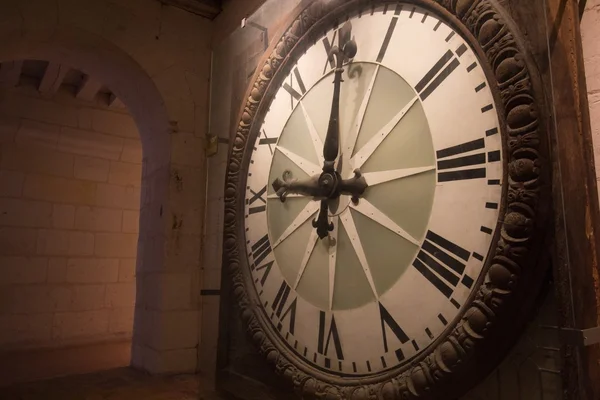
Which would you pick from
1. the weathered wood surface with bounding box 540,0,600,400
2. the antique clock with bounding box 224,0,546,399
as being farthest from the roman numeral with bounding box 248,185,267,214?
the weathered wood surface with bounding box 540,0,600,400

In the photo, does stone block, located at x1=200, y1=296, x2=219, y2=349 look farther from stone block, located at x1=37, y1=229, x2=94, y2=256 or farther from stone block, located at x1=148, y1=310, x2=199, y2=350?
stone block, located at x1=37, y1=229, x2=94, y2=256

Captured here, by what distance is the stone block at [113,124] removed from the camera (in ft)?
12.5

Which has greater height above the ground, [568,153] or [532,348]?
[568,153]

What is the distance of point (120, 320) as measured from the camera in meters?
3.80

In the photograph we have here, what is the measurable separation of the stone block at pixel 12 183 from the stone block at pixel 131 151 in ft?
2.57

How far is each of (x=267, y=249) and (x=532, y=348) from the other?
0.84 meters

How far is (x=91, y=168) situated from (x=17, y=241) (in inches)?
30.9

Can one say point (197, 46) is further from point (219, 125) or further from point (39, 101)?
point (39, 101)

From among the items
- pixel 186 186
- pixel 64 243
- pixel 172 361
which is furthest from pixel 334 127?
pixel 64 243

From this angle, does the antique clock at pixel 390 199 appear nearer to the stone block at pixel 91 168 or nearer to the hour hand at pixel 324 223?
the hour hand at pixel 324 223

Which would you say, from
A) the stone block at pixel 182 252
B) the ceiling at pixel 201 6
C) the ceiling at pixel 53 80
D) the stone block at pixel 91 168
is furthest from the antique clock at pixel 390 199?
the stone block at pixel 91 168

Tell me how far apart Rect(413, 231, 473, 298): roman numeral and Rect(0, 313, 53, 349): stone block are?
132 inches

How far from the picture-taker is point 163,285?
1913 millimetres

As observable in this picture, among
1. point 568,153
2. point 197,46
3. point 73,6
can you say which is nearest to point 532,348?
point 568,153
